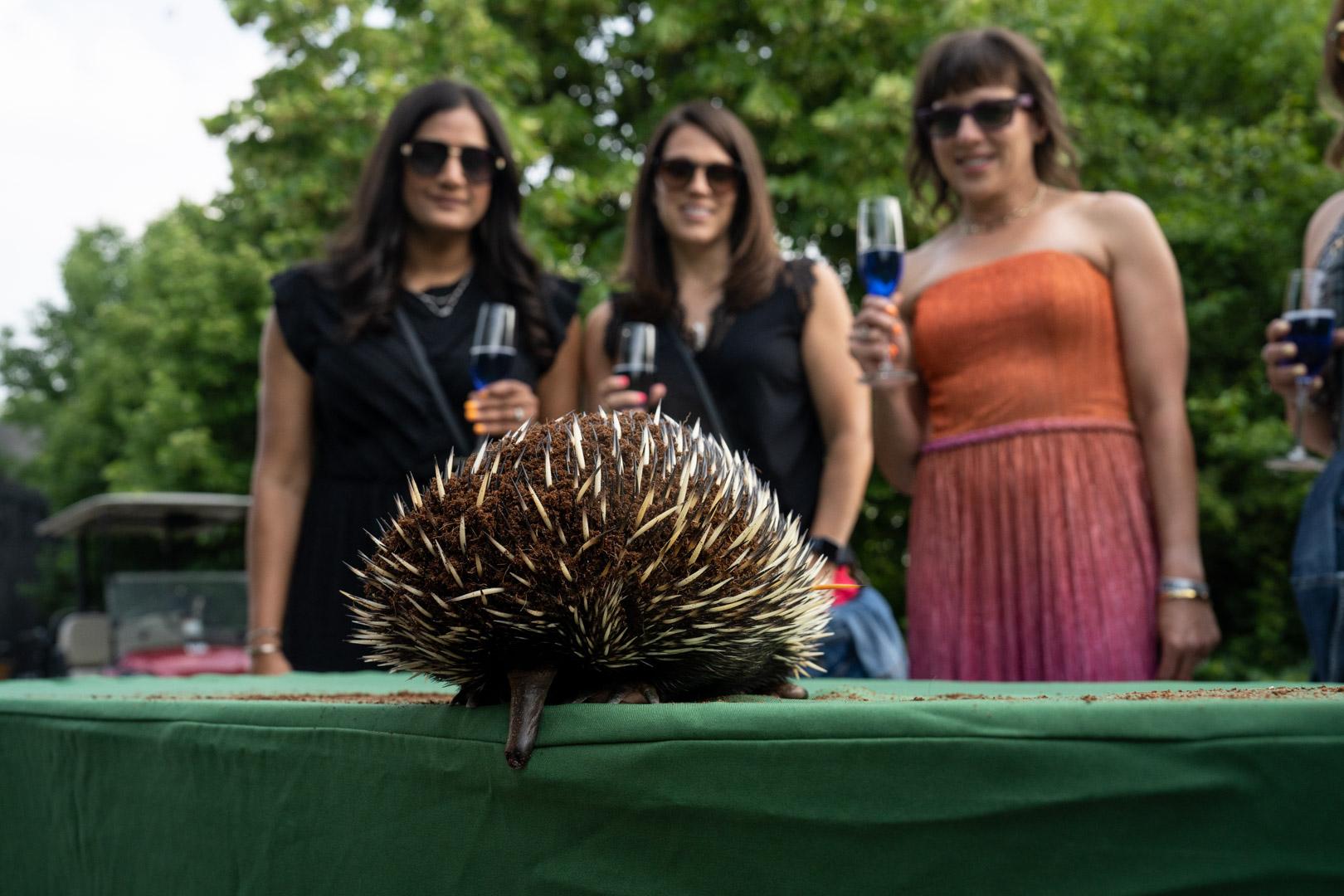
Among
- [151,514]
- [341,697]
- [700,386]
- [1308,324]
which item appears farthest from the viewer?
[151,514]

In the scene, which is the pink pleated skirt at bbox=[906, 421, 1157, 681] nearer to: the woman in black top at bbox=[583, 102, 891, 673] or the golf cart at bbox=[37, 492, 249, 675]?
the woman in black top at bbox=[583, 102, 891, 673]

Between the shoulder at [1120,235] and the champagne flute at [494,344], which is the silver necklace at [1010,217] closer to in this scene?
the shoulder at [1120,235]

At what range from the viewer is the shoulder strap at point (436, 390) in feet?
13.2

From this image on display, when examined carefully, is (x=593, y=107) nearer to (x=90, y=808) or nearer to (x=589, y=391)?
(x=589, y=391)

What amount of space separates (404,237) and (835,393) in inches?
62.6

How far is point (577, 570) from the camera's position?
1.63 m

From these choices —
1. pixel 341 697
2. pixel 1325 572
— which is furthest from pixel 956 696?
pixel 1325 572

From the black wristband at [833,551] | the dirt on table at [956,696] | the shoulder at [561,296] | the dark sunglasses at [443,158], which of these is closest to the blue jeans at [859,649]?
the black wristband at [833,551]

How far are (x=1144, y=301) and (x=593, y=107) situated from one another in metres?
16.3

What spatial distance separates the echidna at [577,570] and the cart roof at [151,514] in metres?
18.2

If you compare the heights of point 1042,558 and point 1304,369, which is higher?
point 1304,369

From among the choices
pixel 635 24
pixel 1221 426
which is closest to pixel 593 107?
pixel 635 24

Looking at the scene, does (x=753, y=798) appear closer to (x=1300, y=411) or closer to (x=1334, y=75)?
(x=1300, y=411)

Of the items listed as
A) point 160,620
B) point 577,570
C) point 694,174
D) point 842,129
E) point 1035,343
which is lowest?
point 160,620
